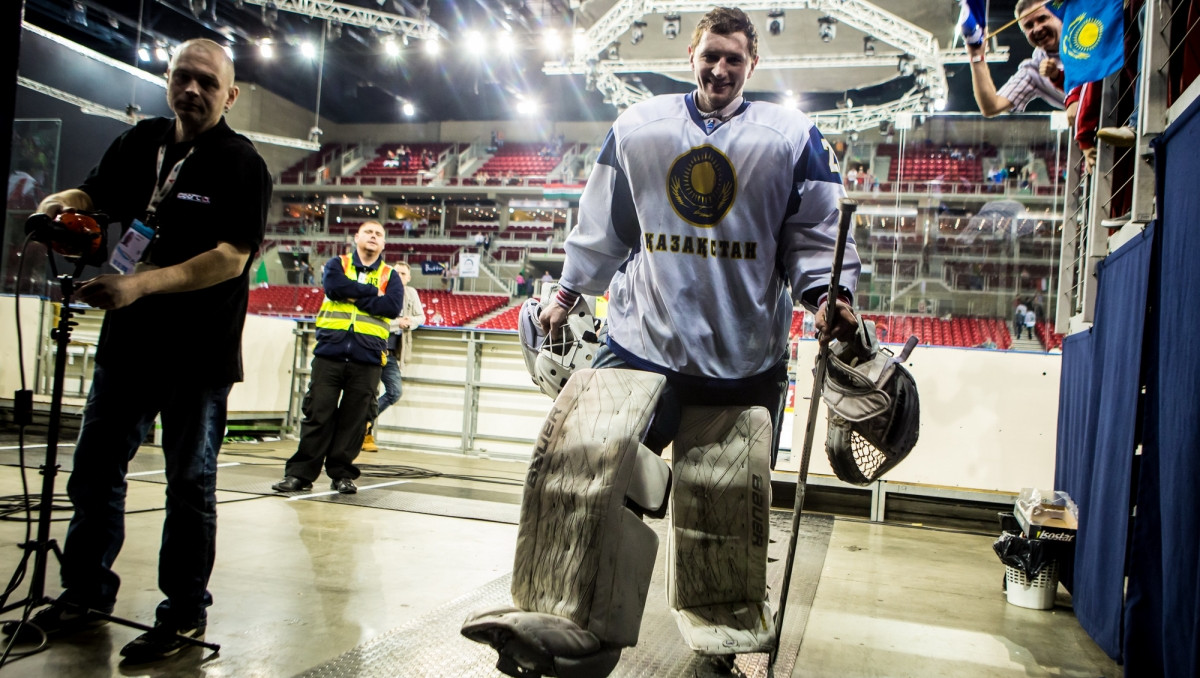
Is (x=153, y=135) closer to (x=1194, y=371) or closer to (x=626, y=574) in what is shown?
(x=626, y=574)

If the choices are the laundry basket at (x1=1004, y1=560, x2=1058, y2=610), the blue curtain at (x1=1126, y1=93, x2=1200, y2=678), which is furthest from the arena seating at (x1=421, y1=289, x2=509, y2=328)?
the blue curtain at (x1=1126, y1=93, x2=1200, y2=678)

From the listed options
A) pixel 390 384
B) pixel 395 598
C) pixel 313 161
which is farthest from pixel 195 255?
pixel 313 161

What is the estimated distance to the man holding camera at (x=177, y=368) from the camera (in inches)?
82.0

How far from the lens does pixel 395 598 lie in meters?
2.64

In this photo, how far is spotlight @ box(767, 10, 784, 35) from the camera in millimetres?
14477

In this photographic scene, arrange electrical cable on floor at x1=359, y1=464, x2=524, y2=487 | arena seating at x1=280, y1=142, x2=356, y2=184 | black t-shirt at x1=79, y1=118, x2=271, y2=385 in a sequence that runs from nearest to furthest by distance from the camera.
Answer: black t-shirt at x1=79, y1=118, x2=271, y2=385 → electrical cable on floor at x1=359, y1=464, x2=524, y2=487 → arena seating at x1=280, y1=142, x2=356, y2=184

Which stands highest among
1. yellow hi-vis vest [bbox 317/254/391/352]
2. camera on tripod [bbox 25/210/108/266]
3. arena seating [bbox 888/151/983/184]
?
arena seating [bbox 888/151/983/184]

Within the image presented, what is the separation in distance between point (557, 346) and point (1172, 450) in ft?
5.33

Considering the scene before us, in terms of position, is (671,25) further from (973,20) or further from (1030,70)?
(973,20)

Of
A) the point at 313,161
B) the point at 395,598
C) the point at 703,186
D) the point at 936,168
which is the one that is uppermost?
the point at 313,161

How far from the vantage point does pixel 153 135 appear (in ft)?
7.37

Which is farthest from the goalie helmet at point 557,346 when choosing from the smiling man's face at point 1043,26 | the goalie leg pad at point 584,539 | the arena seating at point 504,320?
the arena seating at point 504,320

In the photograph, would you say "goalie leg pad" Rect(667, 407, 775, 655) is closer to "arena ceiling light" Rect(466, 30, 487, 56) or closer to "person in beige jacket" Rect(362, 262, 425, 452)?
"person in beige jacket" Rect(362, 262, 425, 452)

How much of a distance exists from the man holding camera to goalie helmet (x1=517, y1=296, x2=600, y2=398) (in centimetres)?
82
